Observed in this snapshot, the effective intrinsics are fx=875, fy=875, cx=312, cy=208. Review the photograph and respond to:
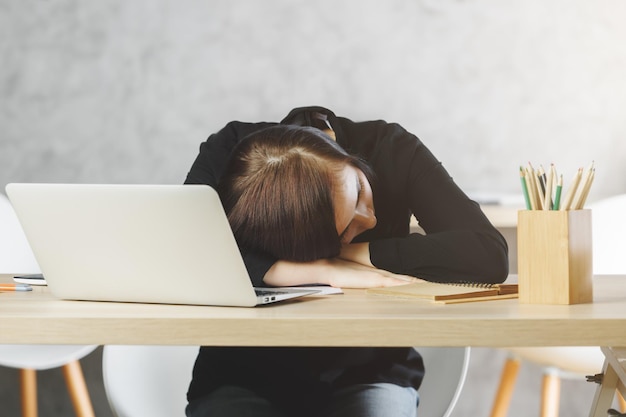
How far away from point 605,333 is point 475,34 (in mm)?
2027

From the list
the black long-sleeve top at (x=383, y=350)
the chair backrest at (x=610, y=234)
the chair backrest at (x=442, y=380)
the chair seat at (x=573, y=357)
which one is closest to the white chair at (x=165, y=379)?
the chair backrest at (x=442, y=380)

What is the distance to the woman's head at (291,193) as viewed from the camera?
144cm

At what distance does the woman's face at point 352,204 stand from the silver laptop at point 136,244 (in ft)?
1.58

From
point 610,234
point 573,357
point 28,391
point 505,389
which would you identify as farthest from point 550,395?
point 28,391

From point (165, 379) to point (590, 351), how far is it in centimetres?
98

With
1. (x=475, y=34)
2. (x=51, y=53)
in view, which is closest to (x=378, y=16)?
(x=475, y=34)

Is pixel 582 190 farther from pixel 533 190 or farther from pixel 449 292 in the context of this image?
pixel 449 292

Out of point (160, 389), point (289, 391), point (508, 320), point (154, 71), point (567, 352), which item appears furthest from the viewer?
point (154, 71)

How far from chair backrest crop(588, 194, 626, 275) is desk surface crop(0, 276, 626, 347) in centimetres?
129

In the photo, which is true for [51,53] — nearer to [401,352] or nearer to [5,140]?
[5,140]

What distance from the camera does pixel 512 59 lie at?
2766 mm

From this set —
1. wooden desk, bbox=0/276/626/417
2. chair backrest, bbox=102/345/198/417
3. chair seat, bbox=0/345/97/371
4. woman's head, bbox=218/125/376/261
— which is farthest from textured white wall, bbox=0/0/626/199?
wooden desk, bbox=0/276/626/417

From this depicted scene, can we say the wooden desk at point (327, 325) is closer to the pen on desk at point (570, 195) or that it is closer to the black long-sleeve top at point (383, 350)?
the pen on desk at point (570, 195)

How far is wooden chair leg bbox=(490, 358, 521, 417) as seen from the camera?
7.88 ft
